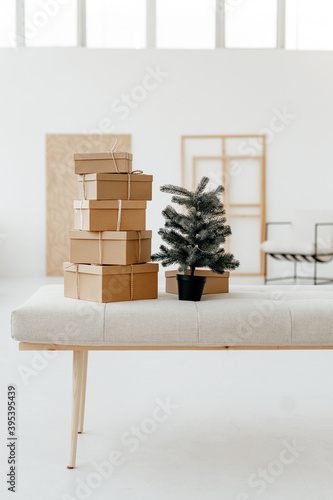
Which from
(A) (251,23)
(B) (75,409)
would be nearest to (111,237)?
(B) (75,409)

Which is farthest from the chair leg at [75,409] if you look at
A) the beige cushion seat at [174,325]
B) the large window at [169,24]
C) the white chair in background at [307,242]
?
the large window at [169,24]

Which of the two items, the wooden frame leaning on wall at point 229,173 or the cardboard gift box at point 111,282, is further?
the wooden frame leaning on wall at point 229,173

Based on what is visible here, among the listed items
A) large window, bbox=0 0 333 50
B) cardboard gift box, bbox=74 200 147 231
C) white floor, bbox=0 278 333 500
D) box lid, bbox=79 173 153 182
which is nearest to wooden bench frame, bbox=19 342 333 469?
white floor, bbox=0 278 333 500

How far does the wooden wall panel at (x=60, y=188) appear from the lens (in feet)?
24.9

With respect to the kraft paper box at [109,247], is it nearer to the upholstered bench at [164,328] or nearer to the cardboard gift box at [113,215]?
the cardboard gift box at [113,215]

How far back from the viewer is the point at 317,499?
5.69 ft

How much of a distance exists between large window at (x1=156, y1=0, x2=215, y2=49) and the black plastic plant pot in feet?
20.2

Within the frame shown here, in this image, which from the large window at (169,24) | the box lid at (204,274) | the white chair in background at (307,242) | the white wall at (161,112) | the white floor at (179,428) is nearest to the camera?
the white floor at (179,428)

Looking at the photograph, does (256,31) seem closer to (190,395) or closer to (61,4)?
(61,4)

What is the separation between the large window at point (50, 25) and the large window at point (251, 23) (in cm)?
197

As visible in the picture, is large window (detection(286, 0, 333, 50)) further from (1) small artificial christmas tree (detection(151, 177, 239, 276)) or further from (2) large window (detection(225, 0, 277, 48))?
(1) small artificial christmas tree (detection(151, 177, 239, 276))

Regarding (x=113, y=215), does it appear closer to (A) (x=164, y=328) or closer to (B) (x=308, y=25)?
(A) (x=164, y=328)

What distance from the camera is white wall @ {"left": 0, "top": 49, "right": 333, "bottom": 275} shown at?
7574 mm

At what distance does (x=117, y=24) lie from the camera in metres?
7.71
